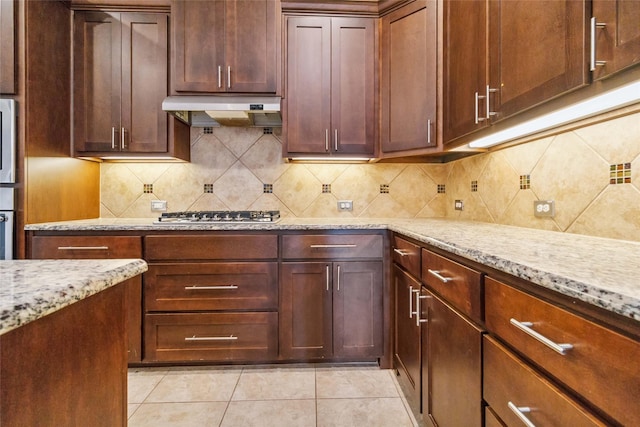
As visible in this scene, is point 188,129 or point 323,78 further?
point 188,129

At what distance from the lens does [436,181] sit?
246cm

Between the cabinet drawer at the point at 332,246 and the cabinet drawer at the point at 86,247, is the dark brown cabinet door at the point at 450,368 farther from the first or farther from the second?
the cabinet drawer at the point at 86,247

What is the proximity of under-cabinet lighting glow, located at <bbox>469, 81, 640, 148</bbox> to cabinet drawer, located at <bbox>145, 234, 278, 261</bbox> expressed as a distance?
1378mm

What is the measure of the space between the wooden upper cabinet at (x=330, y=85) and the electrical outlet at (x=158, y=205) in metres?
1.11

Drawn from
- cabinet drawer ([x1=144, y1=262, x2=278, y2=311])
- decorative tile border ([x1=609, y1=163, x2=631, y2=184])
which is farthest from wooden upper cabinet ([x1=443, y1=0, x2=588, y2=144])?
cabinet drawer ([x1=144, y1=262, x2=278, y2=311])

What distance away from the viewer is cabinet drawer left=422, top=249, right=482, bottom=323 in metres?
0.92

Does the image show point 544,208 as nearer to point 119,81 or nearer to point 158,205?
point 158,205

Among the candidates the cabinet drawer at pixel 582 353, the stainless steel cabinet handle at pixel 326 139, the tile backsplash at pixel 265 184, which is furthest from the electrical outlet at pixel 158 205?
the cabinet drawer at pixel 582 353

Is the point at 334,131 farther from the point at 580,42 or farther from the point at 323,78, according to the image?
the point at 580,42

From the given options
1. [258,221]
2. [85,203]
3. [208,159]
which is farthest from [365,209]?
[85,203]

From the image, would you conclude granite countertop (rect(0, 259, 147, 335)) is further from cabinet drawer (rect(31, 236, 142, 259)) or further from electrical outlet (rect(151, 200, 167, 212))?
electrical outlet (rect(151, 200, 167, 212))

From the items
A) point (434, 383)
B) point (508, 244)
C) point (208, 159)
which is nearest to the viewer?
point (508, 244)

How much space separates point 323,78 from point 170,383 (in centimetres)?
209

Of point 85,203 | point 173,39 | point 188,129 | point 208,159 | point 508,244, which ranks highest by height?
point 173,39
